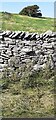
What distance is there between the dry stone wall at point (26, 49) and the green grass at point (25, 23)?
139cm

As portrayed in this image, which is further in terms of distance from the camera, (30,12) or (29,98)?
(30,12)

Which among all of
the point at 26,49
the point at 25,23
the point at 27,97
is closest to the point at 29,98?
the point at 27,97

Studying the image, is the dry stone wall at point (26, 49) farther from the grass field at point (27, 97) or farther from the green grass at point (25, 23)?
the green grass at point (25, 23)

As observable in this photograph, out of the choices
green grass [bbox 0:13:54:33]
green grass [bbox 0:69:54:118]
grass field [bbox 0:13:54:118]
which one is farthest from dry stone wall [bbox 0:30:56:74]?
green grass [bbox 0:13:54:33]

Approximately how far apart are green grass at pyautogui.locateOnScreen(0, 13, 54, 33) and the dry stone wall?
1390 mm

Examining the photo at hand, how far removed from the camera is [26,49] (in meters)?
11.5

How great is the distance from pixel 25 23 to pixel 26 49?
97.5 inches

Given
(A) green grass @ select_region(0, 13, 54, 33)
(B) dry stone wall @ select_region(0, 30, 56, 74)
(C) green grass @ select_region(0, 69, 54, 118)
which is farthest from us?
(A) green grass @ select_region(0, 13, 54, 33)

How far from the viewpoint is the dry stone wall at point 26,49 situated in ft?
37.6

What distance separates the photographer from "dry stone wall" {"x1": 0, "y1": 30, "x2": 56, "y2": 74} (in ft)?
37.6

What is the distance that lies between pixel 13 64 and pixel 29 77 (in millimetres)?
862

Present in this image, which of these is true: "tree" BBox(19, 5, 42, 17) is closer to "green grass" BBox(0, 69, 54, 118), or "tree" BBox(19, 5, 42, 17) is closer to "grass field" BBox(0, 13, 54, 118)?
"grass field" BBox(0, 13, 54, 118)

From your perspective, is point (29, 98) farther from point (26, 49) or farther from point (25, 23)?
point (25, 23)

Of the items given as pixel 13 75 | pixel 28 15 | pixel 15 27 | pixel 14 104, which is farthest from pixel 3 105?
pixel 28 15
